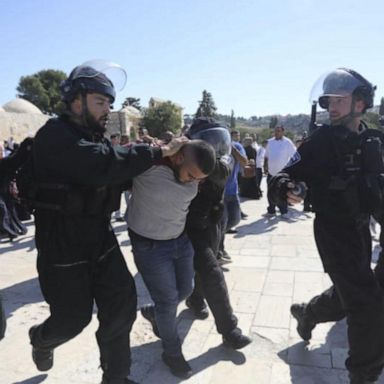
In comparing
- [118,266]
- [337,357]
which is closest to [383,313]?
[337,357]

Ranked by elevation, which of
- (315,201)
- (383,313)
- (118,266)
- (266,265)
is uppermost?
(315,201)

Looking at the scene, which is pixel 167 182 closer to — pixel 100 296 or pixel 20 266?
pixel 100 296

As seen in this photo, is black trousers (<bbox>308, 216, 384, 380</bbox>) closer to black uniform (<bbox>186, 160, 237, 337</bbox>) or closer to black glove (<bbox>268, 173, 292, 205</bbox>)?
black glove (<bbox>268, 173, 292, 205</bbox>)

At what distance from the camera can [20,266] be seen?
5277 millimetres

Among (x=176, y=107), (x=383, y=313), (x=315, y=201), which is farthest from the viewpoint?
(x=176, y=107)

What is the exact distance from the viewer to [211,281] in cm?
298

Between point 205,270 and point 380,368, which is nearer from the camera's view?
point 380,368

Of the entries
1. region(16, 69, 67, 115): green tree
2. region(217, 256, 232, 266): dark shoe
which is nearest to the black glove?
region(217, 256, 232, 266): dark shoe

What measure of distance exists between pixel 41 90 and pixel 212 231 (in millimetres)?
58811

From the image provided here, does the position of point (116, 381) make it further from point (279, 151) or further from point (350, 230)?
point (279, 151)

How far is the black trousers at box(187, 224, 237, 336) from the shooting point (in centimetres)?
296

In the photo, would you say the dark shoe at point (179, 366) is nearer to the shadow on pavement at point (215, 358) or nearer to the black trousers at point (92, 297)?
the shadow on pavement at point (215, 358)

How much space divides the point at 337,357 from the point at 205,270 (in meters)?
1.13

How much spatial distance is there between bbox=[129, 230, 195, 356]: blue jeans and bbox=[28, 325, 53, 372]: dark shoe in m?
0.73
